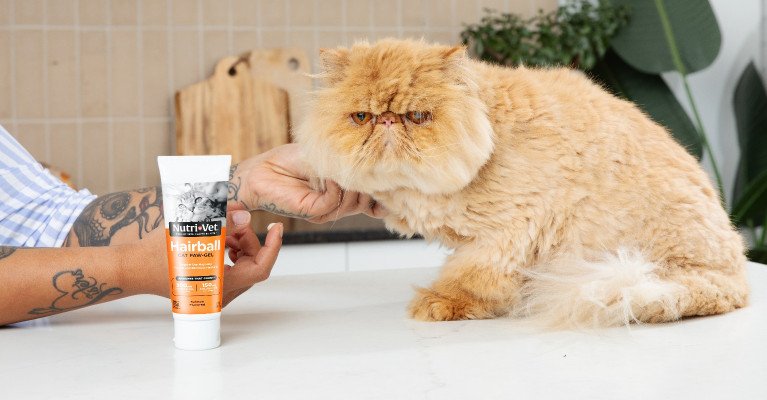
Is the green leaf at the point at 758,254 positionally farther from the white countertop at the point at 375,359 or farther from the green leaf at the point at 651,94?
the white countertop at the point at 375,359

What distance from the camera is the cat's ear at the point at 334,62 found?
1035 millimetres

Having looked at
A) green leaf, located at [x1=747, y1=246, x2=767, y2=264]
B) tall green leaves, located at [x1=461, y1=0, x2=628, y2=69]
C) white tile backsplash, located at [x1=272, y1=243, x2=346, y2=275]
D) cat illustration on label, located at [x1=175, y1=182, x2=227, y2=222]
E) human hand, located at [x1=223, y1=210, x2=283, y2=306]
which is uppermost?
tall green leaves, located at [x1=461, y1=0, x2=628, y2=69]

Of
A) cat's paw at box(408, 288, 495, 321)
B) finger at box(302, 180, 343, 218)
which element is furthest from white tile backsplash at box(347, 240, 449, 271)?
cat's paw at box(408, 288, 495, 321)

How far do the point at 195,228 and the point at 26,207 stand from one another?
0.73 meters

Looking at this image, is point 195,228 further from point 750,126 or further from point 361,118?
point 750,126

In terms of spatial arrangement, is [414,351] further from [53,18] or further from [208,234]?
[53,18]

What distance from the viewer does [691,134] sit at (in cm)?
282

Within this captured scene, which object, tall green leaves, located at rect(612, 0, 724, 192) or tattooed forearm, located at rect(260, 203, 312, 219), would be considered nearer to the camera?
tattooed forearm, located at rect(260, 203, 312, 219)

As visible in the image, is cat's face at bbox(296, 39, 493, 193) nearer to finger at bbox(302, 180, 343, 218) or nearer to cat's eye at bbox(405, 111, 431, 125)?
cat's eye at bbox(405, 111, 431, 125)

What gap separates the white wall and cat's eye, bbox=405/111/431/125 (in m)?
2.42

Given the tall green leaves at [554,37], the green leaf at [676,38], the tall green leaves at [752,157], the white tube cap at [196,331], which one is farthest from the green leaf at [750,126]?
the white tube cap at [196,331]

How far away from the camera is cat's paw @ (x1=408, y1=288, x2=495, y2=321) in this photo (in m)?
1.05

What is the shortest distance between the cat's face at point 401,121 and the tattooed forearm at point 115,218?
0.48 meters

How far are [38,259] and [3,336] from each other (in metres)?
0.11
